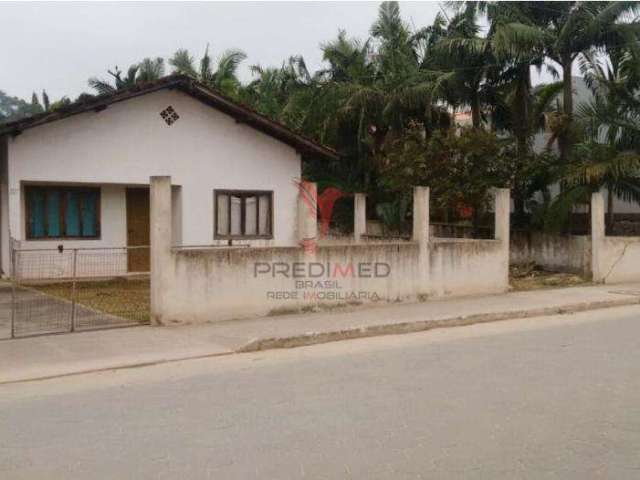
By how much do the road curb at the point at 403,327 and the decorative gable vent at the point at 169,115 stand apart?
814 centimetres

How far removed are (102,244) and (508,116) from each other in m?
13.5

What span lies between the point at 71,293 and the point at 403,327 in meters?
6.90

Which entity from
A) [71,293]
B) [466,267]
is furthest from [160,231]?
[466,267]

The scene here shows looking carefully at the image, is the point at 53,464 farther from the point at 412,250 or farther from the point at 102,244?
the point at 102,244

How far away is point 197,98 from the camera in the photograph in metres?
16.2

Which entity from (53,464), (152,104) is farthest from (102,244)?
(53,464)

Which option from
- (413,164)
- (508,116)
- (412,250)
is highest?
(508,116)

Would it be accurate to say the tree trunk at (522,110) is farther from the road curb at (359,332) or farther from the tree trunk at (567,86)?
the road curb at (359,332)

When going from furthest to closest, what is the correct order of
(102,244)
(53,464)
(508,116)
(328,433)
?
(508,116)
(102,244)
(328,433)
(53,464)

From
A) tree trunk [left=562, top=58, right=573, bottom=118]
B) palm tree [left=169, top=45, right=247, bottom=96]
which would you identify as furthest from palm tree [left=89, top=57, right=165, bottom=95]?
tree trunk [left=562, top=58, right=573, bottom=118]

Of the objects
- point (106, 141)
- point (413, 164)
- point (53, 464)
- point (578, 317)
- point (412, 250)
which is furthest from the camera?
point (413, 164)

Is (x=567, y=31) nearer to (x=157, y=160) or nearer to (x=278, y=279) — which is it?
(x=157, y=160)

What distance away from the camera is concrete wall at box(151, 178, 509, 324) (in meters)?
10.1

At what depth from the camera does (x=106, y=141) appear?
598 inches
